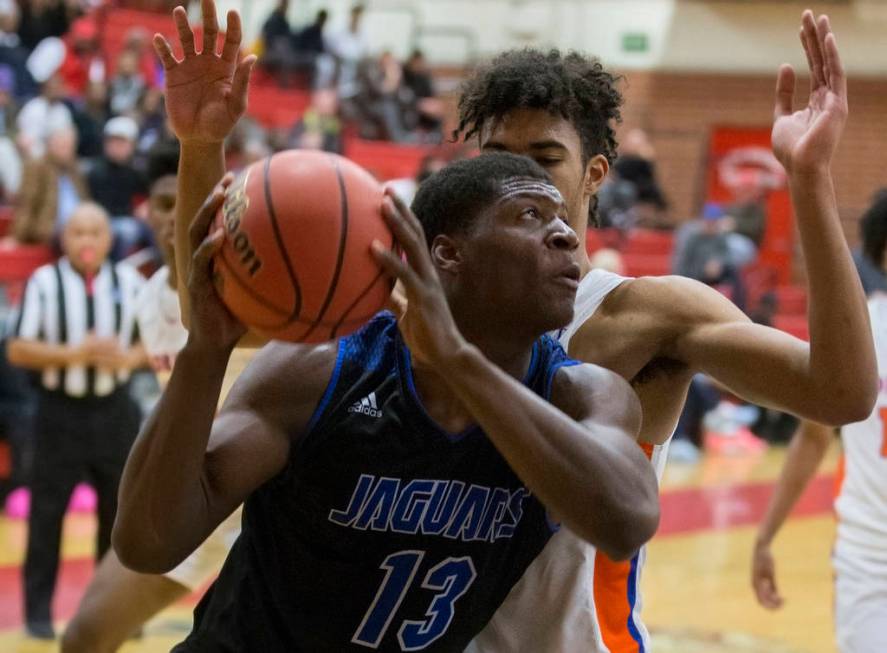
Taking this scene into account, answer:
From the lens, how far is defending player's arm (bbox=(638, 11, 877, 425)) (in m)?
2.76

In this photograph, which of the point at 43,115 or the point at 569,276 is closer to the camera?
the point at 569,276

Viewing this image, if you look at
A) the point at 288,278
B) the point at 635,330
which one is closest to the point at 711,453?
the point at 635,330

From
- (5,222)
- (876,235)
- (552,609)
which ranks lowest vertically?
(5,222)

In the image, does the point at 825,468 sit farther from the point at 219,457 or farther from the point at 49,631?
the point at 219,457

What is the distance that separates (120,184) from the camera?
11820 mm

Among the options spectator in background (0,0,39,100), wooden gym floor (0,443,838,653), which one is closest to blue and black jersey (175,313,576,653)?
wooden gym floor (0,443,838,653)

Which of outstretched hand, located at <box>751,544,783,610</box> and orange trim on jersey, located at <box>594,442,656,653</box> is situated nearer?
orange trim on jersey, located at <box>594,442,656,653</box>

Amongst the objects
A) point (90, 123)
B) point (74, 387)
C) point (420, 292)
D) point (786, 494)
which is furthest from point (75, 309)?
point (90, 123)

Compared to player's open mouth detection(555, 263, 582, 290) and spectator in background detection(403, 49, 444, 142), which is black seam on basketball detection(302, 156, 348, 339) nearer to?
player's open mouth detection(555, 263, 582, 290)

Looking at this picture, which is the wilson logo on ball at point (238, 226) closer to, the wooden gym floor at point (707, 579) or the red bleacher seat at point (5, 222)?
the wooden gym floor at point (707, 579)

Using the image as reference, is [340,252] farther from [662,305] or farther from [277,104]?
[277,104]

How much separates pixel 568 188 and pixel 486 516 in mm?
856

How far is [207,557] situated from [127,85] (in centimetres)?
1056

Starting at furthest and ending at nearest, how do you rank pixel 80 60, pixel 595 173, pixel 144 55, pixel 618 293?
pixel 144 55
pixel 80 60
pixel 595 173
pixel 618 293
